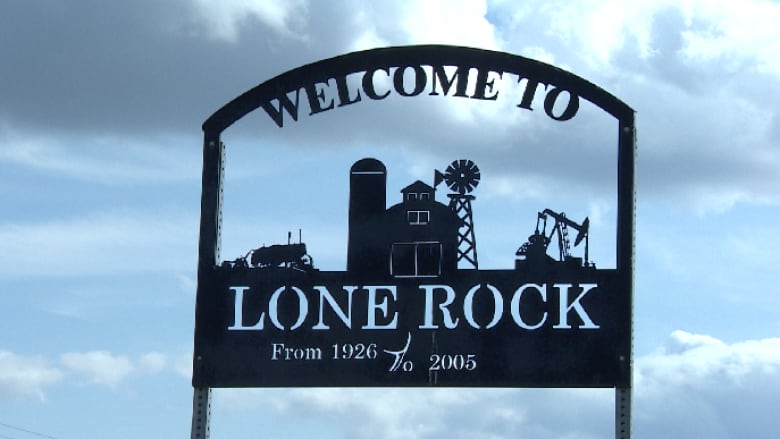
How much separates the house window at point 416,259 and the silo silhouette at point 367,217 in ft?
0.41

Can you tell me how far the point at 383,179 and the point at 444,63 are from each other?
151 centimetres

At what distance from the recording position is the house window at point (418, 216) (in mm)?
22609

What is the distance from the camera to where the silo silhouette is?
74.6ft

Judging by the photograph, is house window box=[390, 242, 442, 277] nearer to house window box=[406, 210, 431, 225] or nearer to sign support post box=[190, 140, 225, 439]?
house window box=[406, 210, 431, 225]

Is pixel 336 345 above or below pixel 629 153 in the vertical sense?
below

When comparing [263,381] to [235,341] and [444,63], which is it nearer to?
[235,341]

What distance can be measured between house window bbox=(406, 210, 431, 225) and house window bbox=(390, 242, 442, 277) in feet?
0.78

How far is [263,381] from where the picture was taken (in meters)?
22.8

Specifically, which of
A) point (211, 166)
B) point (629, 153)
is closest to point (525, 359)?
point (629, 153)

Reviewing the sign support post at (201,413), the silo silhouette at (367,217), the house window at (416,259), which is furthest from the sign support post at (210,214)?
the house window at (416,259)

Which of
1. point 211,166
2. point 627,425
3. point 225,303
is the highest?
point 211,166

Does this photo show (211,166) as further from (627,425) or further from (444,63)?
(627,425)

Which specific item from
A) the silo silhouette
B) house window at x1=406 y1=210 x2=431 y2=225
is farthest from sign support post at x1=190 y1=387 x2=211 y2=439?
house window at x1=406 y1=210 x2=431 y2=225

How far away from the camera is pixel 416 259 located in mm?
22672
